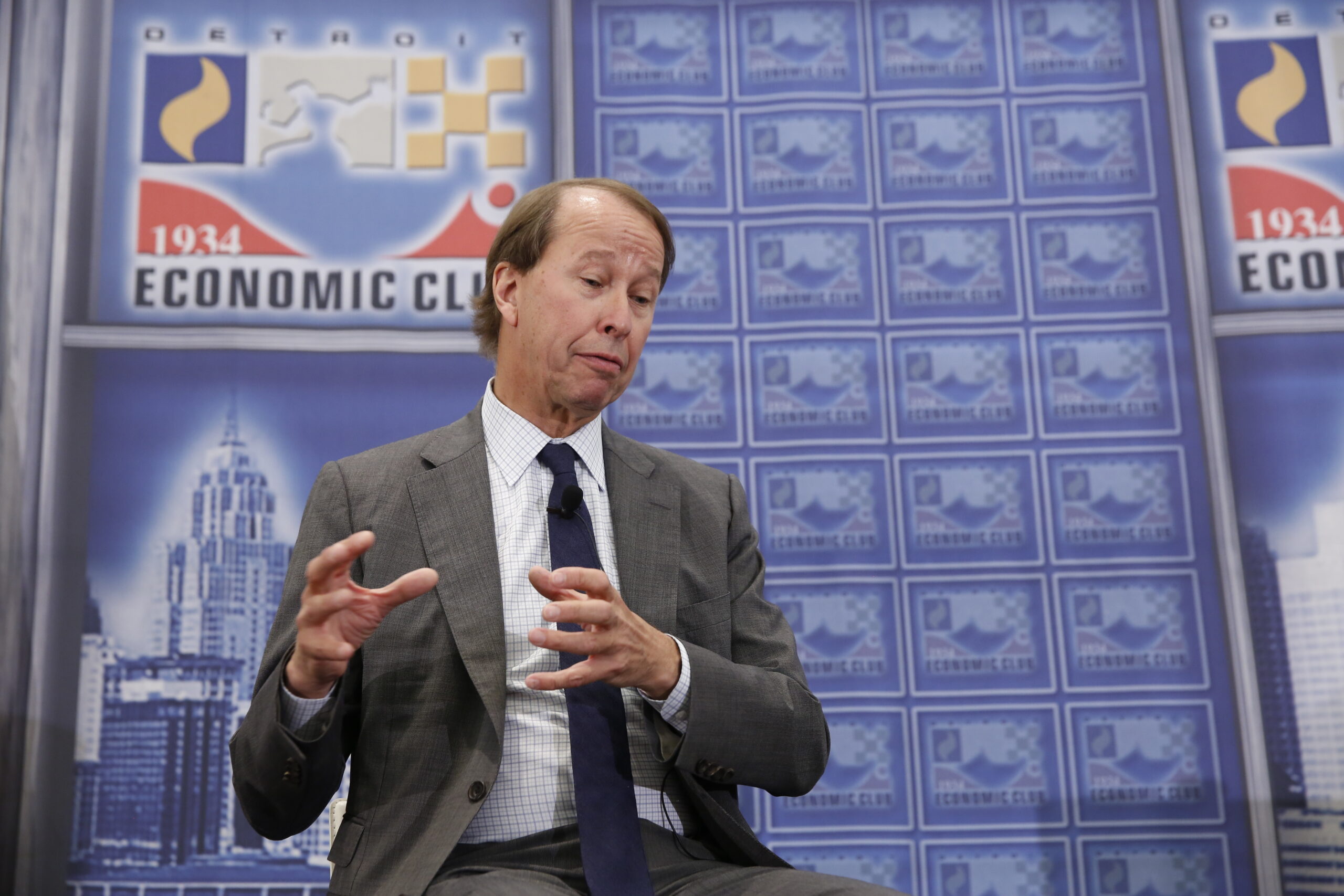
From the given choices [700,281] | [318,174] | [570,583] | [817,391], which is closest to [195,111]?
[318,174]

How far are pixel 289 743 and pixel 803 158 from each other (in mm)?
2103

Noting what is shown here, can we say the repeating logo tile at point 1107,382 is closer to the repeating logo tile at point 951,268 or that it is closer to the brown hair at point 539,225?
the repeating logo tile at point 951,268

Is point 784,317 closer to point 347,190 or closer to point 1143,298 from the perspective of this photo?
point 1143,298

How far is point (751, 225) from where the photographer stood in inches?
114

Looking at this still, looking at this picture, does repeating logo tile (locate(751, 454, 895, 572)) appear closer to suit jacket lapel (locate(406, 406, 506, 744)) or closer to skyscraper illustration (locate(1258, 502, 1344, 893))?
skyscraper illustration (locate(1258, 502, 1344, 893))

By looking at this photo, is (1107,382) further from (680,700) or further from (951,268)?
(680,700)

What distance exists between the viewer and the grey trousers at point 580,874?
1279 millimetres

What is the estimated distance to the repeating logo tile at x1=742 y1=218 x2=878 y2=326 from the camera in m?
2.86

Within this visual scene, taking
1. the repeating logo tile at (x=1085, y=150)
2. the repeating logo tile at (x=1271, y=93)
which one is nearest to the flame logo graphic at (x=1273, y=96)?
the repeating logo tile at (x=1271, y=93)

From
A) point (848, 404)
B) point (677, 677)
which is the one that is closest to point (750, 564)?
point (677, 677)

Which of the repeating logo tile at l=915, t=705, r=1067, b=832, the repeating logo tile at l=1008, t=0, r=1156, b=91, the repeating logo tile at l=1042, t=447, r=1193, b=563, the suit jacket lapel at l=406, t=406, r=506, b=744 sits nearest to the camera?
the suit jacket lapel at l=406, t=406, r=506, b=744

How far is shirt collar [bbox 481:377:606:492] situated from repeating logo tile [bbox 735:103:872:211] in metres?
1.43

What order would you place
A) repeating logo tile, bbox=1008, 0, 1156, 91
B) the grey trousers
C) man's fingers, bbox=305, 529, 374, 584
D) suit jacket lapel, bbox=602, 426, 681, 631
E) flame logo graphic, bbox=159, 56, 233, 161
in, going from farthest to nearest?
repeating logo tile, bbox=1008, 0, 1156, 91
flame logo graphic, bbox=159, 56, 233, 161
suit jacket lapel, bbox=602, 426, 681, 631
the grey trousers
man's fingers, bbox=305, 529, 374, 584

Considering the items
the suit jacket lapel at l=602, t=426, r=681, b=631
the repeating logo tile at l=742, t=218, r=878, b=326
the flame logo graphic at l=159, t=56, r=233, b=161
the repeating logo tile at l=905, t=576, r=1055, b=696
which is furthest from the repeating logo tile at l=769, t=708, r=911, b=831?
the flame logo graphic at l=159, t=56, r=233, b=161
